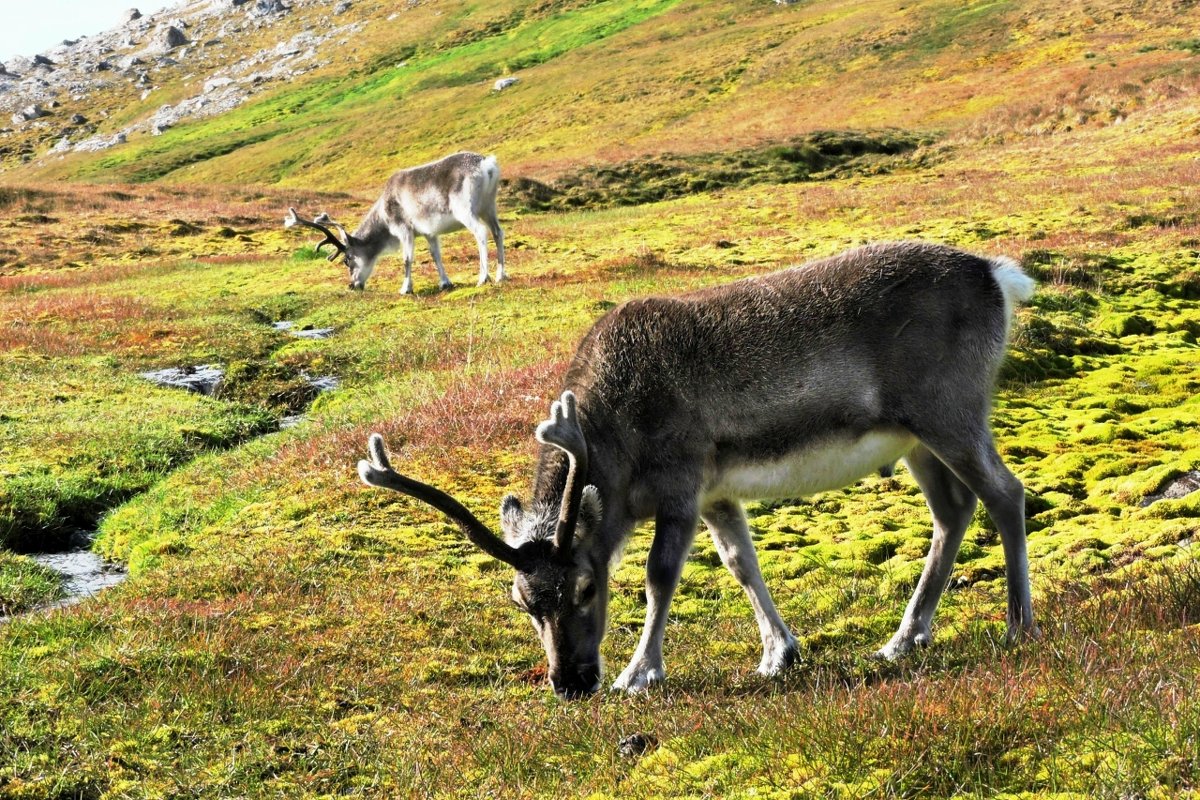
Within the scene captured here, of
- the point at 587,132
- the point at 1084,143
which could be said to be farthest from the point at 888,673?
the point at 587,132

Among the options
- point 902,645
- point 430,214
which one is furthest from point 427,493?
point 430,214

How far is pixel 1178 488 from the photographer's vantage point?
1023 cm

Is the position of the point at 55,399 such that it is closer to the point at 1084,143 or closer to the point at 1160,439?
the point at 1160,439

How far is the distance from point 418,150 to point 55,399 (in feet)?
313

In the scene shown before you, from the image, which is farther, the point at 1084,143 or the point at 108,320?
the point at 1084,143

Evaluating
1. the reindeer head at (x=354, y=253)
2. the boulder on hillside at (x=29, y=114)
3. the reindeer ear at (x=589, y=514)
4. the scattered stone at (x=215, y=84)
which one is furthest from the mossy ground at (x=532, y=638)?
the boulder on hillside at (x=29, y=114)

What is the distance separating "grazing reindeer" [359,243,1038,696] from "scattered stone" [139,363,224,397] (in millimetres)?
12913

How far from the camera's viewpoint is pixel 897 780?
177 inches

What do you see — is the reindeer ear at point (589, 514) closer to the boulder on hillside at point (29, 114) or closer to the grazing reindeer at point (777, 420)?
the grazing reindeer at point (777, 420)

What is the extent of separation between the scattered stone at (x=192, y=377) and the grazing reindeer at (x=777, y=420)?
1291 cm

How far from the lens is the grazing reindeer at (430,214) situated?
29.8 m

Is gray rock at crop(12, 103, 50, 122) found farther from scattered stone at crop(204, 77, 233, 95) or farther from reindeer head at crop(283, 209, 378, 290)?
reindeer head at crop(283, 209, 378, 290)

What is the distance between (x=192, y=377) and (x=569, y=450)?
14980 mm

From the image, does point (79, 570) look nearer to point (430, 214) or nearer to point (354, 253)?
point (430, 214)
